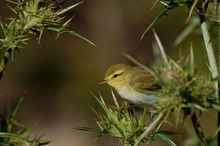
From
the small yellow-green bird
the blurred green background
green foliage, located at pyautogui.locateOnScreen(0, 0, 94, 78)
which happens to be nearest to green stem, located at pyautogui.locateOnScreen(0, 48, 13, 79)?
green foliage, located at pyautogui.locateOnScreen(0, 0, 94, 78)

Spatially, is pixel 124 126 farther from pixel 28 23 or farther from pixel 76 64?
pixel 76 64

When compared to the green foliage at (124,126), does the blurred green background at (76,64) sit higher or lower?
lower

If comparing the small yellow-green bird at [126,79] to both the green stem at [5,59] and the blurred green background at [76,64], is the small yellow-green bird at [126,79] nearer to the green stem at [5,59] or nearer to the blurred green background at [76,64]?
the green stem at [5,59]

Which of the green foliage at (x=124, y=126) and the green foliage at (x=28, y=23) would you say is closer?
the green foliage at (x=124, y=126)

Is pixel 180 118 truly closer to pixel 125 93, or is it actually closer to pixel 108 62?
pixel 125 93

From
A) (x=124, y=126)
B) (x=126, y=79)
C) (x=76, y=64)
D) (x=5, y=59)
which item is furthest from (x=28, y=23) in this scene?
(x=76, y=64)

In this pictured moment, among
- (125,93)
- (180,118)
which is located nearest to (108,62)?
(125,93)

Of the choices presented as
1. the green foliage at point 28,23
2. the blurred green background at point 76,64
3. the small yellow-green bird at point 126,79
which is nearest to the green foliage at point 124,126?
the green foliage at point 28,23

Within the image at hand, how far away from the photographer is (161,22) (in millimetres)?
9641

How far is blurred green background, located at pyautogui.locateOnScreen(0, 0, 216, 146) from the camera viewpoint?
958 centimetres

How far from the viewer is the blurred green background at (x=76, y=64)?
958 centimetres

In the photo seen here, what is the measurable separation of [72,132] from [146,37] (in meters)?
2.39

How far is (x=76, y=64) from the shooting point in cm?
1016

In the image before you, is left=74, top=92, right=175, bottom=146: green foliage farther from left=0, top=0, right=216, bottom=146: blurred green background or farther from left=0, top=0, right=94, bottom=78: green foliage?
left=0, top=0, right=216, bottom=146: blurred green background
